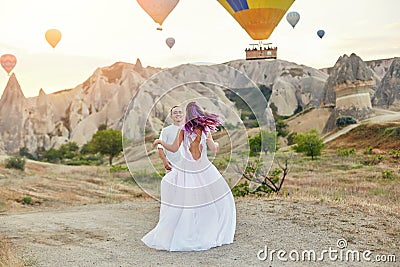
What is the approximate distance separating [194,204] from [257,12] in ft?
50.6

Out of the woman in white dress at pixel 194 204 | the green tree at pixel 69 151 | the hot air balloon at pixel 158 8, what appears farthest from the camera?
the green tree at pixel 69 151

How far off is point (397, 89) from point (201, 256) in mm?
44960

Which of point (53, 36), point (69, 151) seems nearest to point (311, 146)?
point (53, 36)

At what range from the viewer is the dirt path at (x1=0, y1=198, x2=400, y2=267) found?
786cm

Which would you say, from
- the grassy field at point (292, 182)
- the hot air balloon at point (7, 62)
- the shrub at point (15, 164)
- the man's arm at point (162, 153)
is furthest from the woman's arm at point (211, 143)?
the hot air balloon at point (7, 62)

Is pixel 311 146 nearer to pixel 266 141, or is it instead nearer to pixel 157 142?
pixel 266 141

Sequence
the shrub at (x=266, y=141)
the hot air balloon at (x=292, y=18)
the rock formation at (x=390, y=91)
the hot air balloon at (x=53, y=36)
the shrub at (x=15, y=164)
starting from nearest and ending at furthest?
the shrub at (x=266, y=141)
the shrub at (x=15, y=164)
the hot air balloon at (x=292, y=18)
the hot air balloon at (x=53, y=36)
the rock formation at (x=390, y=91)

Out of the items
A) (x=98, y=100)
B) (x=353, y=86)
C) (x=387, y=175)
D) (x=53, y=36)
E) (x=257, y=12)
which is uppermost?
(x=53, y=36)

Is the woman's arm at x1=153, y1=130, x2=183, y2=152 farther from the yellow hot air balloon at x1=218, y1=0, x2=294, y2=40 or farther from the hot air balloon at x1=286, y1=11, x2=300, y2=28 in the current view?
the hot air balloon at x1=286, y1=11, x2=300, y2=28

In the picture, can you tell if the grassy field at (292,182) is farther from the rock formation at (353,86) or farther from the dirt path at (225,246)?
the rock formation at (353,86)

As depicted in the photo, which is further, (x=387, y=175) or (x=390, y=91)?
(x=390, y=91)

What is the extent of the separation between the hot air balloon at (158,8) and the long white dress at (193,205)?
16286mm

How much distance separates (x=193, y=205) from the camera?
26.8ft

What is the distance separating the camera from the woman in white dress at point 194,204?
26.7ft
